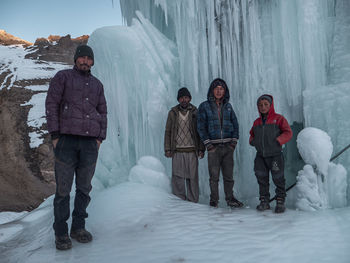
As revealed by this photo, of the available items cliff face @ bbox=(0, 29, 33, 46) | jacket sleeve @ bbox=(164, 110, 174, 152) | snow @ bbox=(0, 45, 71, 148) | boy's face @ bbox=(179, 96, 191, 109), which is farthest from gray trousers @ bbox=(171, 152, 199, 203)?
cliff face @ bbox=(0, 29, 33, 46)

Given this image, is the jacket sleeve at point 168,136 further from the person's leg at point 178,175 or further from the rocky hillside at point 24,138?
the rocky hillside at point 24,138

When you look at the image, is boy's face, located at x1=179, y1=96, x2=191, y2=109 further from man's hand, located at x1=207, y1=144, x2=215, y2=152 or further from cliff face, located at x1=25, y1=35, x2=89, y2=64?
cliff face, located at x1=25, y1=35, x2=89, y2=64

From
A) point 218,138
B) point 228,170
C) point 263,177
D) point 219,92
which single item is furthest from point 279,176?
point 219,92

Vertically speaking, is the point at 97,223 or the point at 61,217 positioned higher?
the point at 61,217

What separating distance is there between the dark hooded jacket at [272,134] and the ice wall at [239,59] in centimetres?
96

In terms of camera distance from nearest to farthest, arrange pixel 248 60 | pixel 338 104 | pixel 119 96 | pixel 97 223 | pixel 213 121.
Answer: pixel 97 223
pixel 213 121
pixel 338 104
pixel 248 60
pixel 119 96

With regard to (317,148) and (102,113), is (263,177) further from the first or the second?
(102,113)

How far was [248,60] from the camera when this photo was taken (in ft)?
13.0

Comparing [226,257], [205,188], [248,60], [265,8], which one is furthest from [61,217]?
[265,8]

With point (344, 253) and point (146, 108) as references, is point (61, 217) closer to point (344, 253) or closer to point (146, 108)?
point (344, 253)

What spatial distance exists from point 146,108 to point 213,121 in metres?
1.45

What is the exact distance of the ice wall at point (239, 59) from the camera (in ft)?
11.8

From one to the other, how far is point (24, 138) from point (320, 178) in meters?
14.9

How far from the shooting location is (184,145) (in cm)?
327
